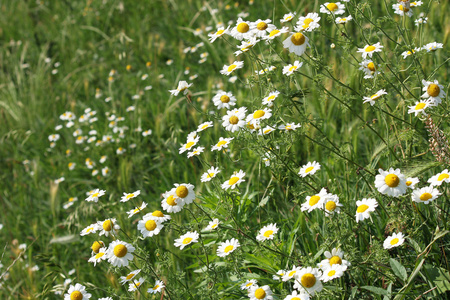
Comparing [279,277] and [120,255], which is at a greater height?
[120,255]

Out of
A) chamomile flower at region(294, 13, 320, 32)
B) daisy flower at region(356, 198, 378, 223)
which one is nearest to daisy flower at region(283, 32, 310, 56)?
chamomile flower at region(294, 13, 320, 32)

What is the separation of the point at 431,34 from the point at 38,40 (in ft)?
15.2

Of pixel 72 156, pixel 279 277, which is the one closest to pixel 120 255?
pixel 279 277

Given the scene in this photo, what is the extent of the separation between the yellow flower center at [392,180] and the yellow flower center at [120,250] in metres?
0.93

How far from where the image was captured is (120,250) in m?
1.63

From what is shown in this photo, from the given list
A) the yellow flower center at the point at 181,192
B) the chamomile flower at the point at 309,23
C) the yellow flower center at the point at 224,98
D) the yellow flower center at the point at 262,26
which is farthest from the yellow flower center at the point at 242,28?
the yellow flower center at the point at 181,192

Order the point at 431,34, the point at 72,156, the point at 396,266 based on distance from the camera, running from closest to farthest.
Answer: the point at 396,266
the point at 431,34
the point at 72,156

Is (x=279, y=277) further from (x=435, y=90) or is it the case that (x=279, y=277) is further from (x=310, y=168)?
(x=435, y=90)

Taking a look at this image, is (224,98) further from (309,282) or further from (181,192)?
(309,282)

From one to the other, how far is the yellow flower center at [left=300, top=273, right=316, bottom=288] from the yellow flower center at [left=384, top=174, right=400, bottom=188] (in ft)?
1.23

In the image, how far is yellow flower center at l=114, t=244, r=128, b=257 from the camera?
1631mm

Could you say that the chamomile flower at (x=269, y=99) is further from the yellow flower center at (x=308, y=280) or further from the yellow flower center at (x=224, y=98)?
the yellow flower center at (x=308, y=280)

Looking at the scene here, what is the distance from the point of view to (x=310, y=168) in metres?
1.75

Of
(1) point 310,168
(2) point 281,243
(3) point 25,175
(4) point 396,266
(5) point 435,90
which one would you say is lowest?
(3) point 25,175
